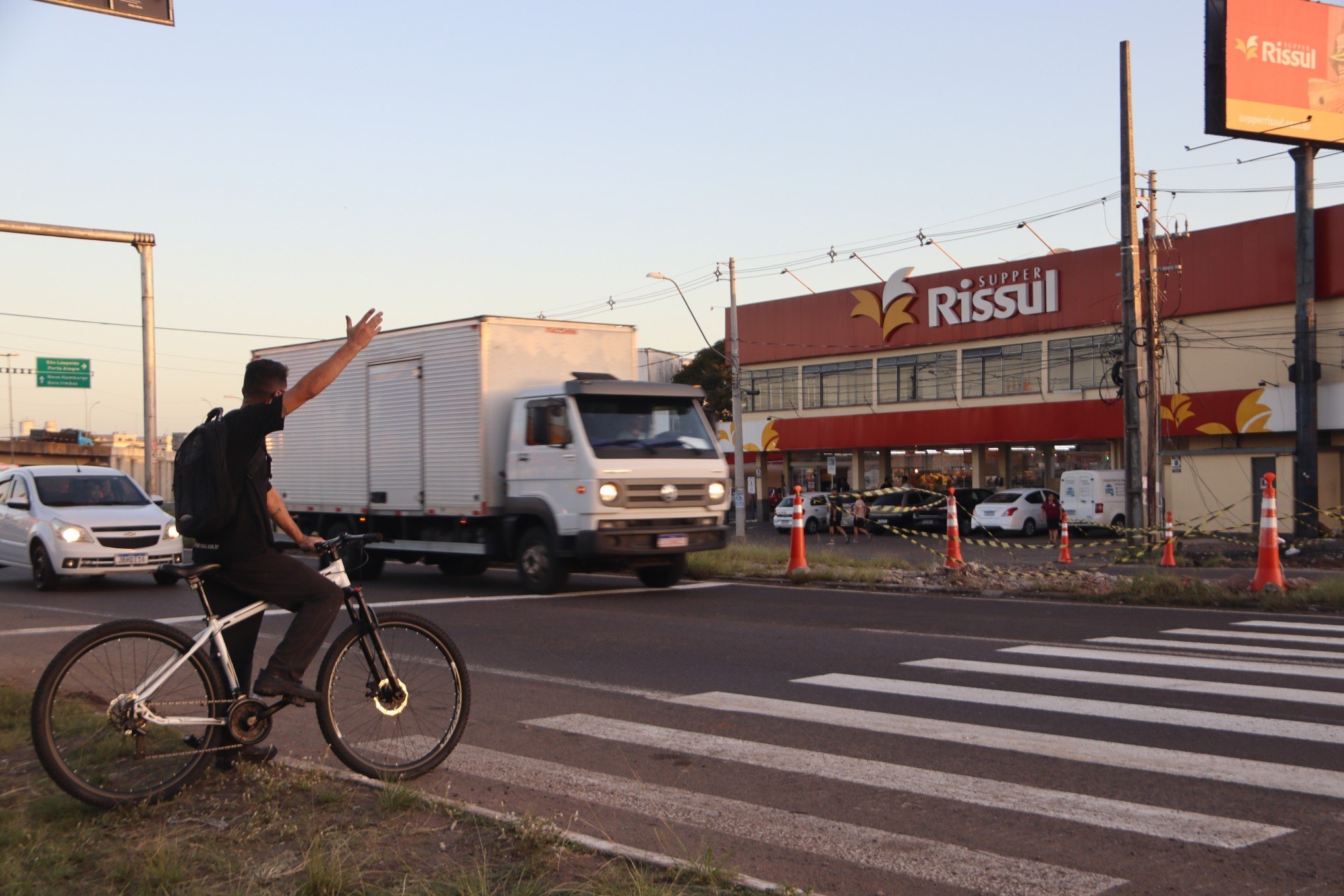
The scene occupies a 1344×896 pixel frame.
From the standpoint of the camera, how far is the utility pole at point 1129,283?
78.6ft

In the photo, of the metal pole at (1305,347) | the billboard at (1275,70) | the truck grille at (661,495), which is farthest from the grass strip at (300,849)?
the billboard at (1275,70)

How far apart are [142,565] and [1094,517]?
95.5 feet

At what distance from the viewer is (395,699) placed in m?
5.79

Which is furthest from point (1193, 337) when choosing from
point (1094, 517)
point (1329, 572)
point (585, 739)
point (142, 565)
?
point (585, 739)

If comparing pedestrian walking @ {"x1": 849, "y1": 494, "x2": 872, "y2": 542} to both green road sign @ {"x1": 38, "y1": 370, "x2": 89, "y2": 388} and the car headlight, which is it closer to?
the car headlight

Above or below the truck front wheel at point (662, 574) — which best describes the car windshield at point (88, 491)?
above

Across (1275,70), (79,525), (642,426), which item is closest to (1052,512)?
(1275,70)

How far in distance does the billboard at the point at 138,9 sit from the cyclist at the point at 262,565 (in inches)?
244

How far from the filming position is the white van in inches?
1500

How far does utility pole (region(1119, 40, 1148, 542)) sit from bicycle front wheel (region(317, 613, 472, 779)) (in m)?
20.6

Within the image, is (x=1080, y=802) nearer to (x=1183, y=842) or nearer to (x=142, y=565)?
(x=1183, y=842)

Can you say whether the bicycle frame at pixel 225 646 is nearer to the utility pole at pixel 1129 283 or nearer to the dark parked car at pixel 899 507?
the utility pole at pixel 1129 283

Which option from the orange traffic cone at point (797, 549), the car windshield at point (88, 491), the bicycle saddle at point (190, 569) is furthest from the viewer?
the car windshield at point (88, 491)

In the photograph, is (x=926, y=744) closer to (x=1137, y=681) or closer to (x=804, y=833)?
(x=804, y=833)
